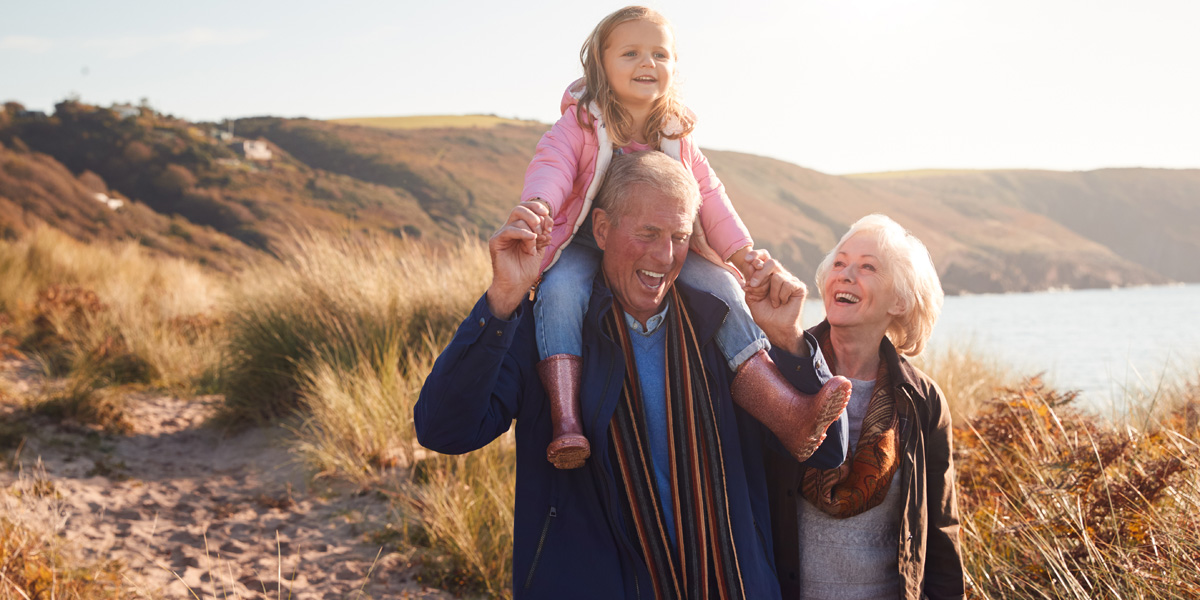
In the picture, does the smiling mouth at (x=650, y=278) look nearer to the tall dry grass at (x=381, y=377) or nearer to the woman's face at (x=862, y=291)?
the woman's face at (x=862, y=291)

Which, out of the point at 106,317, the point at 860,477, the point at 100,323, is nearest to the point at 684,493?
the point at 860,477

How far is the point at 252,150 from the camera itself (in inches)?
1993

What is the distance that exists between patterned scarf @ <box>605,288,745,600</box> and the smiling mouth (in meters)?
0.20

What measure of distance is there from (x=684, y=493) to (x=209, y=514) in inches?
182

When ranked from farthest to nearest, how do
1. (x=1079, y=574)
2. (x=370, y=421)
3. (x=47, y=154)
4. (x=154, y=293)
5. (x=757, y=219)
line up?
(x=757, y=219), (x=47, y=154), (x=154, y=293), (x=370, y=421), (x=1079, y=574)

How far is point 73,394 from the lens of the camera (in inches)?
268

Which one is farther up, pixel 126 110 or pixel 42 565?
pixel 126 110

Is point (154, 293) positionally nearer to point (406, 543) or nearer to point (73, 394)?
point (73, 394)

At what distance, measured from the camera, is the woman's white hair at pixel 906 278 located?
2.33 m

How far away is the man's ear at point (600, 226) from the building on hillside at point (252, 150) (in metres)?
52.8

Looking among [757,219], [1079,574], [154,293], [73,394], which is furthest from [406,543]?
[757,219]

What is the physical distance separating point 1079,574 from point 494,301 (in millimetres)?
2430

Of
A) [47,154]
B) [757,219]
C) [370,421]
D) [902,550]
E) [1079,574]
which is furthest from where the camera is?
[757,219]

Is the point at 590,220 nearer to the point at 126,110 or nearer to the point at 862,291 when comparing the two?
the point at 862,291
